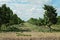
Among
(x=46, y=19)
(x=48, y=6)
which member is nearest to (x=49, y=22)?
(x=46, y=19)

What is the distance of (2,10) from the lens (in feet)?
237

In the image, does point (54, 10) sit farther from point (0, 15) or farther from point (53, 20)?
point (0, 15)

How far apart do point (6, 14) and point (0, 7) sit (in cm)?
384

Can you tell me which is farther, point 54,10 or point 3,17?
point 54,10

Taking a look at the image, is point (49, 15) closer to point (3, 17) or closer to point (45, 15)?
point (45, 15)

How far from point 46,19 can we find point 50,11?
140 inches

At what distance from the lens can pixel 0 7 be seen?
75.3m

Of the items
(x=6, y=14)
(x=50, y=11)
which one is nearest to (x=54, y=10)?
(x=50, y=11)

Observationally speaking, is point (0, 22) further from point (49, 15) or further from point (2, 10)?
point (49, 15)

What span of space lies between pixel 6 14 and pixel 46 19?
13.4 m

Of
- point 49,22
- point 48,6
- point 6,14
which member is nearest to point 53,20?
point 49,22

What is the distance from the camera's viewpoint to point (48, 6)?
254 feet

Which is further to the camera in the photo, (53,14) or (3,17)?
(53,14)

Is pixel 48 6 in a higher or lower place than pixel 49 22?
higher
